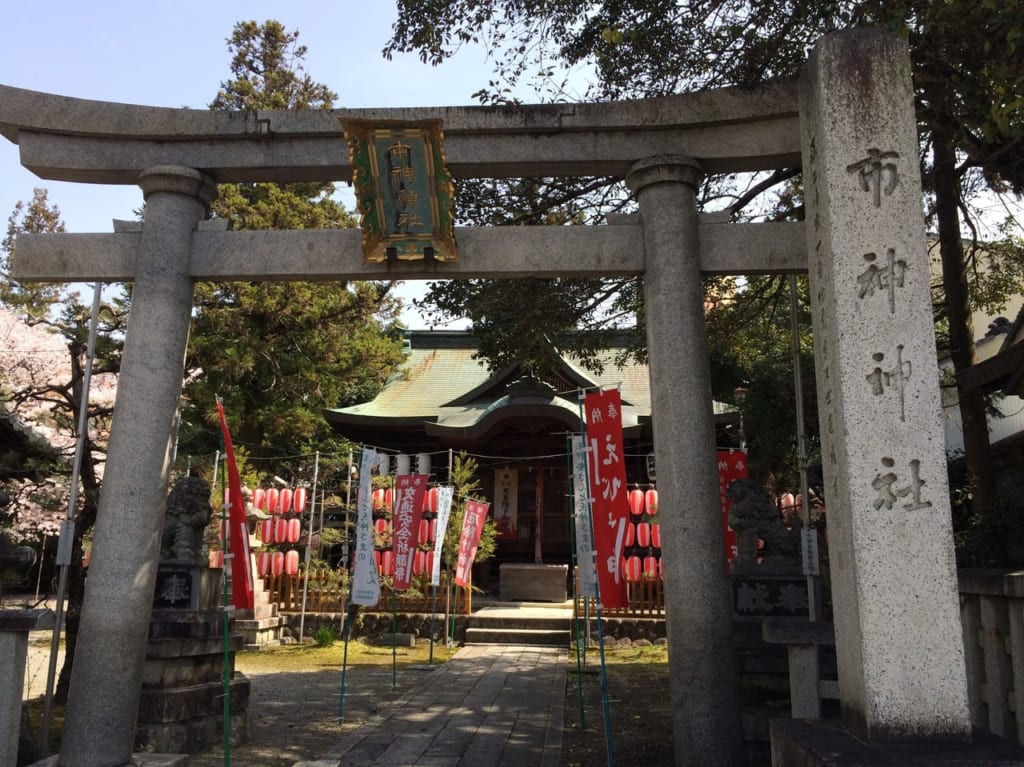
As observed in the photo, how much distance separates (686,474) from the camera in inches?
224

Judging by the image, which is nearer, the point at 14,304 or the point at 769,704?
the point at 769,704

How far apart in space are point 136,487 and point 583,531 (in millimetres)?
4105

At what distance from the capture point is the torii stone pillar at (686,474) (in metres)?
5.43

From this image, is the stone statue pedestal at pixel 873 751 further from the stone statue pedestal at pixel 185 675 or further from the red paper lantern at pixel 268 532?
the red paper lantern at pixel 268 532

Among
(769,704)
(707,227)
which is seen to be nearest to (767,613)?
(769,704)

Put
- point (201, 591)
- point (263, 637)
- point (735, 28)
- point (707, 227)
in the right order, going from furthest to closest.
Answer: point (263, 637)
point (201, 591)
point (735, 28)
point (707, 227)

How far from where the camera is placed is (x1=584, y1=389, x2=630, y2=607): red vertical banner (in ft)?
21.8

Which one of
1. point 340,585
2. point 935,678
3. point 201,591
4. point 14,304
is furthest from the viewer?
point 14,304

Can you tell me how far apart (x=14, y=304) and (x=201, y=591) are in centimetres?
2309

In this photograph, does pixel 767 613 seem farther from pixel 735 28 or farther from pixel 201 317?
pixel 201 317

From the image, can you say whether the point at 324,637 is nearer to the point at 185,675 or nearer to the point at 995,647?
the point at 185,675

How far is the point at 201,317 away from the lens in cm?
1944

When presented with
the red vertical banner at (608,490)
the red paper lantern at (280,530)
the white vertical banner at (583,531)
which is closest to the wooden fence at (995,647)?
the red vertical banner at (608,490)

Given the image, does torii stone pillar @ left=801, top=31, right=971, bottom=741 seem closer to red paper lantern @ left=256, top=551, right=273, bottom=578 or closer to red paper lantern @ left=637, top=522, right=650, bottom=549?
red paper lantern @ left=637, top=522, right=650, bottom=549
